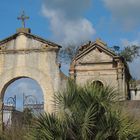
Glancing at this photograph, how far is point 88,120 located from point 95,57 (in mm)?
11855

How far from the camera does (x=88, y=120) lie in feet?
45.5

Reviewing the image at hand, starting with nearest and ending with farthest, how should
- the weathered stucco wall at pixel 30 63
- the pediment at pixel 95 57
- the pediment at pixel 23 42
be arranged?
1. the weathered stucco wall at pixel 30 63
2. the pediment at pixel 95 57
3. the pediment at pixel 23 42

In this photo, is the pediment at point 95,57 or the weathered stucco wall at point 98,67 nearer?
the weathered stucco wall at point 98,67

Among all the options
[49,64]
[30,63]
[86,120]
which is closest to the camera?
[86,120]

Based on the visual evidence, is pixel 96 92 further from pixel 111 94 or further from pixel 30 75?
pixel 30 75

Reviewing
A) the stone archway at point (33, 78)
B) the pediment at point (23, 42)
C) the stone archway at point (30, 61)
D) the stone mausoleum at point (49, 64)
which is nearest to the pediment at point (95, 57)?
the stone mausoleum at point (49, 64)

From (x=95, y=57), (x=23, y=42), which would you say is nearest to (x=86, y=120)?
(x=95, y=57)

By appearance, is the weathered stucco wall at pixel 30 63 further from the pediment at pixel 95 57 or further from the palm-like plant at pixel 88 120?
the palm-like plant at pixel 88 120

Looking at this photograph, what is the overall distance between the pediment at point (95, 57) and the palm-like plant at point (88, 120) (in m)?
10.5

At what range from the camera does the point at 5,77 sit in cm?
2586

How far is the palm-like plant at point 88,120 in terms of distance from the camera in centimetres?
1382

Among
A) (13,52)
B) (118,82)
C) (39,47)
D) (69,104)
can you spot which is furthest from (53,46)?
(69,104)

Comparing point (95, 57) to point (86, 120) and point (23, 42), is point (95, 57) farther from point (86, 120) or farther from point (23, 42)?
Result: point (86, 120)

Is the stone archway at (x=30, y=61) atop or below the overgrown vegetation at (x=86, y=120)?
atop
